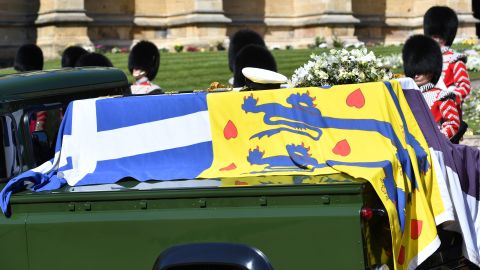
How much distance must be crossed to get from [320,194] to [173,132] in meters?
1.36

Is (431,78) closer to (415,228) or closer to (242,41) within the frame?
(415,228)

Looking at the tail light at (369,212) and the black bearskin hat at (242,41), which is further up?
the black bearskin hat at (242,41)

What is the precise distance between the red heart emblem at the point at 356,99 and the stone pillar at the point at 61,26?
18.5 m

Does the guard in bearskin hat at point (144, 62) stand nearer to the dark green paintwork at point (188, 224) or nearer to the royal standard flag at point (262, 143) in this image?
the royal standard flag at point (262, 143)

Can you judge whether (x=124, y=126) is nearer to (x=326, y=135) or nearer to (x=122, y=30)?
(x=326, y=135)

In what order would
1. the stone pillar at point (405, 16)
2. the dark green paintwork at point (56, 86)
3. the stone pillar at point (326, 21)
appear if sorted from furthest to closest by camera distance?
the stone pillar at point (405, 16)
the stone pillar at point (326, 21)
the dark green paintwork at point (56, 86)

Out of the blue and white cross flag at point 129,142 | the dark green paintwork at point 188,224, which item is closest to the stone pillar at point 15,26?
the blue and white cross flag at point 129,142

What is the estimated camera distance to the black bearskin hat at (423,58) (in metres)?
8.09

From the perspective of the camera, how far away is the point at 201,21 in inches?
986

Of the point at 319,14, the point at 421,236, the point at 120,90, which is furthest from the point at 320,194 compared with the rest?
the point at 319,14

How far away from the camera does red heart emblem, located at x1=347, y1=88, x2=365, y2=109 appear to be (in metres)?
5.52

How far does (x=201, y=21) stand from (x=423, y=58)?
56.6 ft

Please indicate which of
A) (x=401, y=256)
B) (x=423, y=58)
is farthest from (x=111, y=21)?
(x=401, y=256)

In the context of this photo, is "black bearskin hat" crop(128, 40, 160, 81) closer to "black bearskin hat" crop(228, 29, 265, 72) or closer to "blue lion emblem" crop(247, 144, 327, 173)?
"black bearskin hat" crop(228, 29, 265, 72)
